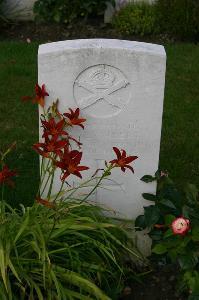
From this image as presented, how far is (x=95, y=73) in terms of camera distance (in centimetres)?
357

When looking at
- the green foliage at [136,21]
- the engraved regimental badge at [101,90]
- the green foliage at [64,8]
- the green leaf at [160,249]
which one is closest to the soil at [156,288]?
the green leaf at [160,249]

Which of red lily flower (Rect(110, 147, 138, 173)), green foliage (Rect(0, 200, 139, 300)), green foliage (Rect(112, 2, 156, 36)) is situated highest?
green foliage (Rect(112, 2, 156, 36))

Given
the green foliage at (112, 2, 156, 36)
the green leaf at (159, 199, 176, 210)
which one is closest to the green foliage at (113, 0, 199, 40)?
the green foliage at (112, 2, 156, 36)

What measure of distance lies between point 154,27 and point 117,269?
195 inches

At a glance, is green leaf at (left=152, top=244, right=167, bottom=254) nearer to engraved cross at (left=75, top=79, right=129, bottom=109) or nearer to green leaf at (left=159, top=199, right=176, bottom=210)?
green leaf at (left=159, top=199, right=176, bottom=210)

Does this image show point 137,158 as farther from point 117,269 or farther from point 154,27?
point 154,27

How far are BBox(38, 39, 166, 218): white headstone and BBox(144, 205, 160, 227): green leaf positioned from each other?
0.20 m

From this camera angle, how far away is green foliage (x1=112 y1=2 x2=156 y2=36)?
8.12 m

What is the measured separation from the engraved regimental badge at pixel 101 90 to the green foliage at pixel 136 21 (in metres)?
4.64

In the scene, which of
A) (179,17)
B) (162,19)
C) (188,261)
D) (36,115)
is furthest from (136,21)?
(188,261)

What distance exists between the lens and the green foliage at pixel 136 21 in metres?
8.12

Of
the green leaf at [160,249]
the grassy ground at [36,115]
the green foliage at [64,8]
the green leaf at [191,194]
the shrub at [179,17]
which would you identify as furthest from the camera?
the green foliage at [64,8]

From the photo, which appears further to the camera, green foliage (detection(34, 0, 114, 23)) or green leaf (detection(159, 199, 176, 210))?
green foliage (detection(34, 0, 114, 23))

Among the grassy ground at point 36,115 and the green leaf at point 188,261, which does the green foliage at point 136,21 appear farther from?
the green leaf at point 188,261
